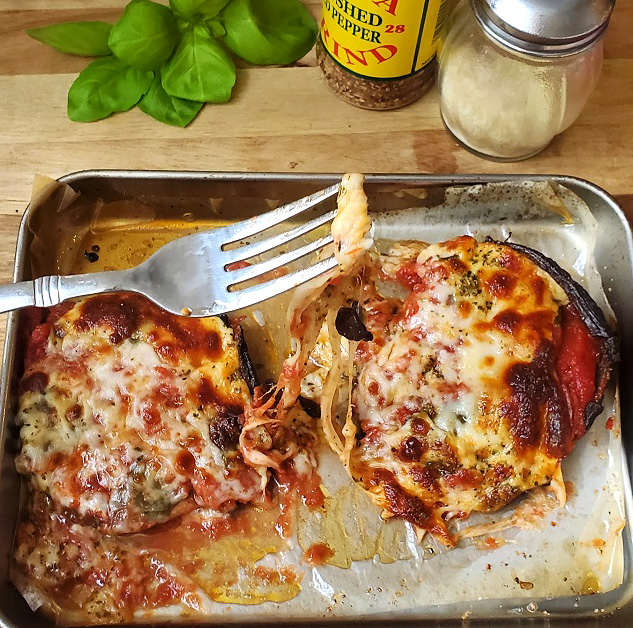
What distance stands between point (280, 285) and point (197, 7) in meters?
1.09

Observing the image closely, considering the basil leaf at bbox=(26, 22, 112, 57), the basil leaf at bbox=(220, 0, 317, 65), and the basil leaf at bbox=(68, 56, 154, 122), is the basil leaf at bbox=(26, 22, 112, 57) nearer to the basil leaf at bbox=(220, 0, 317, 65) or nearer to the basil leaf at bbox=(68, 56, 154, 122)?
the basil leaf at bbox=(68, 56, 154, 122)

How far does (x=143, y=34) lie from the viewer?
7.29 ft

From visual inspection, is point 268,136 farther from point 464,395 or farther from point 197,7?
point 464,395

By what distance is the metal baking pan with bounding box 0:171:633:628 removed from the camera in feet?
5.87

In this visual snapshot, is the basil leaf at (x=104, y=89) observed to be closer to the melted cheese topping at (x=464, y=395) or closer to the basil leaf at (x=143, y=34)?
the basil leaf at (x=143, y=34)

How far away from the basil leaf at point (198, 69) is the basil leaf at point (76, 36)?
0.26 meters

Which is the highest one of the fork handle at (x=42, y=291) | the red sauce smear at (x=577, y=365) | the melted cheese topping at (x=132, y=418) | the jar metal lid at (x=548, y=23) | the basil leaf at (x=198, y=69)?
the jar metal lid at (x=548, y=23)

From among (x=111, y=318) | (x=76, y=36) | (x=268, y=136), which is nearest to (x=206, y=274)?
(x=111, y=318)

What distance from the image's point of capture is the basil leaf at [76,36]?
7.77ft

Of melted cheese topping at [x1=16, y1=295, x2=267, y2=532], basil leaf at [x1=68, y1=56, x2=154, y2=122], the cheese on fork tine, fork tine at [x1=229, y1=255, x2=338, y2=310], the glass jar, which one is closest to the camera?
the cheese on fork tine

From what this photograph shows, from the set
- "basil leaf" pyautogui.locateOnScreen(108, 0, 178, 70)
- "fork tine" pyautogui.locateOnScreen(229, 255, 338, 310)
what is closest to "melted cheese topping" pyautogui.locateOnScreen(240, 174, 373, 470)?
"fork tine" pyautogui.locateOnScreen(229, 255, 338, 310)

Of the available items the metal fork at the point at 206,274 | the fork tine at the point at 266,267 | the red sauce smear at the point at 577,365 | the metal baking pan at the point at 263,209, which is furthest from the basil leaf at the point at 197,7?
the red sauce smear at the point at 577,365

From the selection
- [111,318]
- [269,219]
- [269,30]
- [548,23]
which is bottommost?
[111,318]

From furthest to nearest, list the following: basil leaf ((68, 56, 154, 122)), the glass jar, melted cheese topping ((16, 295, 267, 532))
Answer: basil leaf ((68, 56, 154, 122)) < the glass jar < melted cheese topping ((16, 295, 267, 532))
